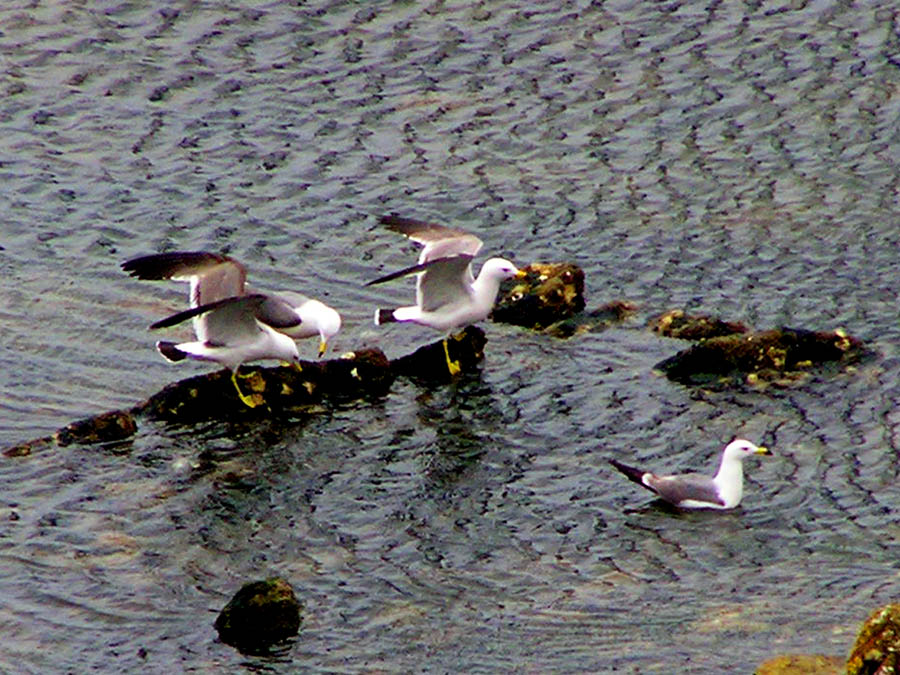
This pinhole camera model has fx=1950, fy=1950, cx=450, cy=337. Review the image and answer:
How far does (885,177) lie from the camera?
2638 centimetres

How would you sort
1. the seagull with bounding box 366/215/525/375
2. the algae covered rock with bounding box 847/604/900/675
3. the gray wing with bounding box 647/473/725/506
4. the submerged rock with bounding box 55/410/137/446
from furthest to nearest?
the seagull with bounding box 366/215/525/375
the submerged rock with bounding box 55/410/137/446
the gray wing with bounding box 647/473/725/506
the algae covered rock with bounding box 847/604/900/675

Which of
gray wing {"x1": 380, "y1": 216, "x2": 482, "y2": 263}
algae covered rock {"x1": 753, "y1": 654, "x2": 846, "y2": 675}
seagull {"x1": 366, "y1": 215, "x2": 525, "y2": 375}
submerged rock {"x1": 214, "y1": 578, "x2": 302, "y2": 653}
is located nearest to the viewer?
algae covered rock {"x1": 753, "y1": 654, "x2": 846, "y2": 675}

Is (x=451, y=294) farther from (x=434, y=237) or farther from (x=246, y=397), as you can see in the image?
(x=246, y=397)

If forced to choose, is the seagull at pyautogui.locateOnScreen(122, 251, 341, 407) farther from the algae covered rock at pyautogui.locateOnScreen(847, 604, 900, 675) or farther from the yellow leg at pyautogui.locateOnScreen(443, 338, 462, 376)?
the algae covered rock at pyautogui.locateOnScreen(847, 604, 900, 675)

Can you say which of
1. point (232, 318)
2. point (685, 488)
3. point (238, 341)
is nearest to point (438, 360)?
point (238, 341)

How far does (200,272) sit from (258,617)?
6.75 metres

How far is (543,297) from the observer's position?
2273 cm

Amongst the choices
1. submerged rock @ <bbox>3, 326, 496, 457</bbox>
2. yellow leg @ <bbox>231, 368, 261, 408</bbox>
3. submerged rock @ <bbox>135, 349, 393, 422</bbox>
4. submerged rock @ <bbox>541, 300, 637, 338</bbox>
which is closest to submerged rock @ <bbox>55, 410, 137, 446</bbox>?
submerged rock @ <bbox>3, 326, 496, 457</bbox>

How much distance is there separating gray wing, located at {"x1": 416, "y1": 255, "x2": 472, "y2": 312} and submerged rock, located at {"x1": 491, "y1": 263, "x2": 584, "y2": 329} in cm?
111

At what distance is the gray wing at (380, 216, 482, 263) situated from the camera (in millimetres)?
22719

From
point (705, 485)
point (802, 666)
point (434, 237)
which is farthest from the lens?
point (434, 237)

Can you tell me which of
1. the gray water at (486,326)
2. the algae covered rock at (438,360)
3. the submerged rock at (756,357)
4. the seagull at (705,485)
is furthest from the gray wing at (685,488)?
the algae covered rock at (438,360)

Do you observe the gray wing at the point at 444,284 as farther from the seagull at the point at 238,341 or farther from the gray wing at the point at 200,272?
the gray wing at the point at 200,272

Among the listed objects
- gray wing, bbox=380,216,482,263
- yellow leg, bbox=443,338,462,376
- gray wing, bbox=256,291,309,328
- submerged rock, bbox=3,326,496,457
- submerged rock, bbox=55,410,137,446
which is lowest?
yellow leg, bbox=443,338,462,376
